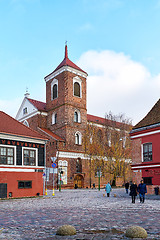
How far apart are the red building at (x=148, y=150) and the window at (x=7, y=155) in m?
11.9

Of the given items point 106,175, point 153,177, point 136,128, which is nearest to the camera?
point 153,177

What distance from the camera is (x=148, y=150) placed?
1052 inches

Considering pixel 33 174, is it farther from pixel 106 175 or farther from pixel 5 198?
pixel 106 175

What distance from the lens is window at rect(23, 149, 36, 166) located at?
26.2m

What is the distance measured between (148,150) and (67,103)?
24.1 m

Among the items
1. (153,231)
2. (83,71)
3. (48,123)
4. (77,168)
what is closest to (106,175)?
(77,168)

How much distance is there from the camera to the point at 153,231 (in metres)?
7.77

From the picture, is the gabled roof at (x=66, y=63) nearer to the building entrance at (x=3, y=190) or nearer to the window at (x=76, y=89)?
the window at (x=76, y=89)

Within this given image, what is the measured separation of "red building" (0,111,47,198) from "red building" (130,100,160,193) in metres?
9.24

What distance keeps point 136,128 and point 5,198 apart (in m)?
13.9

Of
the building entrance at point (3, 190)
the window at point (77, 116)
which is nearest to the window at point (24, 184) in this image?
the building entrance at point (3, 190)

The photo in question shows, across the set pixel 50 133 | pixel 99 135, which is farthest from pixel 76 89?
pixel 99 135

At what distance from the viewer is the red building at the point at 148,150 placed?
1006 inches

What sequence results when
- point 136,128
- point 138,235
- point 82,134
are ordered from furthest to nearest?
1. point 82,134
2. point 136,128
3. point 138,235
